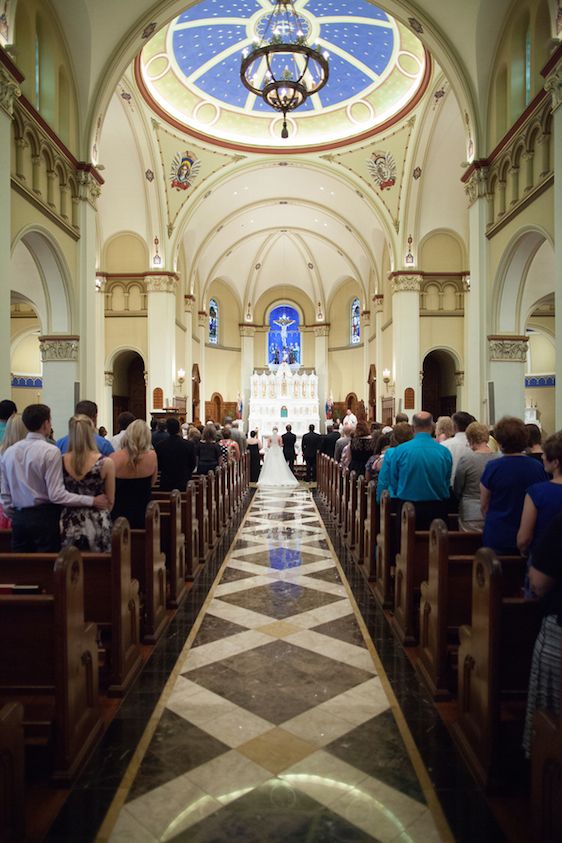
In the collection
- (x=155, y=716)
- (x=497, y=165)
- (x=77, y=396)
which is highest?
(x=497, y=165)

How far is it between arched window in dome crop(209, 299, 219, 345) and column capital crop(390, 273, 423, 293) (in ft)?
40.6

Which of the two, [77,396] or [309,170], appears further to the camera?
[309,170]

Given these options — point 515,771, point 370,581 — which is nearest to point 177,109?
point 370,581

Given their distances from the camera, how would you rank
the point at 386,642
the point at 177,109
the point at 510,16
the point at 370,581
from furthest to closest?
the point at 177,109, the point at 510,16, the point at 370,581, the point at 386,642

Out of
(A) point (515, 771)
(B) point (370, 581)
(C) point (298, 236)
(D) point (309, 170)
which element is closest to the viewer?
(A) point (515, 771)

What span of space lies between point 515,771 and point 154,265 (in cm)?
1693

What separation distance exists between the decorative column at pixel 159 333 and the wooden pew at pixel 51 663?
601 inches

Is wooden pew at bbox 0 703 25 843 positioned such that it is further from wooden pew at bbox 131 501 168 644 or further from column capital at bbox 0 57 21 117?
column capital at bbox 0 57 21 117

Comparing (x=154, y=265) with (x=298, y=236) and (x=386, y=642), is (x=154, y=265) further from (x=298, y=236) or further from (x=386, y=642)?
(x=386, y=642)

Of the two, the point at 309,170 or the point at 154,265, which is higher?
the point at 309,170

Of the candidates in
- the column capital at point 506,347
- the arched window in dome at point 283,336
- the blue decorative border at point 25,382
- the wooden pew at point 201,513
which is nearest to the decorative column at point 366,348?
the arched window in dome at point 283,336

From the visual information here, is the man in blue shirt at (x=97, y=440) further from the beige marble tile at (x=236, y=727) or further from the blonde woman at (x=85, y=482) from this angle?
the beige marble tile at (x=236, y=727)

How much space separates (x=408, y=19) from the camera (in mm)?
10141

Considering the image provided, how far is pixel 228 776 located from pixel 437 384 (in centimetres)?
1855
